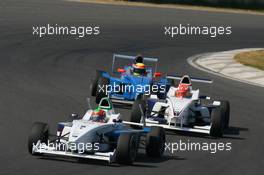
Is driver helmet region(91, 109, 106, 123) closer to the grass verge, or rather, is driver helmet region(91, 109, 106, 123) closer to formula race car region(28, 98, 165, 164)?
formula race car region(28, 98, 165, 164)

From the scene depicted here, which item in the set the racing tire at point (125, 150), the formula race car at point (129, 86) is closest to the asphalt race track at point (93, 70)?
the racing tire at point (125, 150)

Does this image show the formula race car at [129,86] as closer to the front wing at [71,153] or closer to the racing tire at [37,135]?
the racing tire at [37,135]

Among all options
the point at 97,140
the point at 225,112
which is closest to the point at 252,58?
the point at 225,112

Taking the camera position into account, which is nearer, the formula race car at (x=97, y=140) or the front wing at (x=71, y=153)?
the front wing at (x=71, y=153)

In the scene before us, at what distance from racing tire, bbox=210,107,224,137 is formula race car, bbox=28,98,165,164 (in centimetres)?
256

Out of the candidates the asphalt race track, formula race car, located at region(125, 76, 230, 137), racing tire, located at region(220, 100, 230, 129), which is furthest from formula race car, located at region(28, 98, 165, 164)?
racing tire, located at region(220, 100, 230, 129)

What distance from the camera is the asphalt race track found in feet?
54.9

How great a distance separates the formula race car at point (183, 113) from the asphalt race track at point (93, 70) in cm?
29

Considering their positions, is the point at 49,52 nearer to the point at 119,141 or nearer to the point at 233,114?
the point at 233,114

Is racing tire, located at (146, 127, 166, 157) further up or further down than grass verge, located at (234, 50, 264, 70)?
further down

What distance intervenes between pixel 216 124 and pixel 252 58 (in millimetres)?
15102

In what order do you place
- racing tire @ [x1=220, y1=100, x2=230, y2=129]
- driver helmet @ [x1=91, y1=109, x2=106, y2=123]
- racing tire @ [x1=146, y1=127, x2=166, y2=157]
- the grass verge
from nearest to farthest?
racing tire @ [x1=146, y1=127, x2=166, y2=157] → driver helmet @ [x1=91, y1=109, x2=106, y2=123] → racing tire @ [x1=220, y1=100, x2=230, y2=129] → the grass verge

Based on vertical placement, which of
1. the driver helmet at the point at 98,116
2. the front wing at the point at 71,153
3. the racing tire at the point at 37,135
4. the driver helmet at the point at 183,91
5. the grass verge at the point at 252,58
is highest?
the grass verge at the point at 252,58

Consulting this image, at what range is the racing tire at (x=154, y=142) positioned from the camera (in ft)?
56.4
